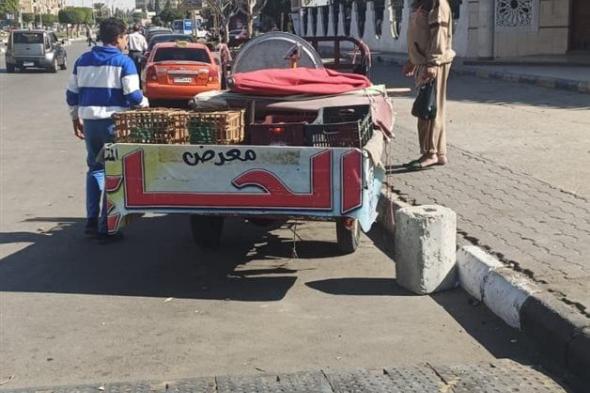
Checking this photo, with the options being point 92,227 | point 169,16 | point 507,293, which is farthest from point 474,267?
point 169,16

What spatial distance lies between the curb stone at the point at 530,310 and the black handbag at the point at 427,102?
2.80 meters

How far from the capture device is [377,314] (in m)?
5.29

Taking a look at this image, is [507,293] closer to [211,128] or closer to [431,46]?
[211,128]

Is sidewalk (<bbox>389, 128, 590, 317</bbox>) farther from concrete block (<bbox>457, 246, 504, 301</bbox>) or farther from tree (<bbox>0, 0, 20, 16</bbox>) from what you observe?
tree (<bbox>0, 0, 20, 16</bbox>)

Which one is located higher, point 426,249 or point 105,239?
point 426,249

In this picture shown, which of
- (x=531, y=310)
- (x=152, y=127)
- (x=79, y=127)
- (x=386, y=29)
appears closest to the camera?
(x=531, y=310)

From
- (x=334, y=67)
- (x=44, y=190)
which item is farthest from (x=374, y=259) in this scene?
(x=44, y=190)

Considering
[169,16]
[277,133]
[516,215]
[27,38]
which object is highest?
[169,16]

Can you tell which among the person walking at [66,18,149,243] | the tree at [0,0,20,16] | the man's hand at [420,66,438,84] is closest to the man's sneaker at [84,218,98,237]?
the person walking at [66,18,149,243]

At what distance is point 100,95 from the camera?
23.3 feet

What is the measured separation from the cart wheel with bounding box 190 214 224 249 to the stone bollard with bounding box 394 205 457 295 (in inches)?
70.6

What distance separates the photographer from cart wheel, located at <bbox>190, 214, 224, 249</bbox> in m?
6.76

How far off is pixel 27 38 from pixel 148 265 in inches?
1141

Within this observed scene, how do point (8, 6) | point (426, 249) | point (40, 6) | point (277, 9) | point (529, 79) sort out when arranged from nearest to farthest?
point (426, 249)
point (529, 79)
point (277, 9)
point (8, 6)
point (40, 6)
